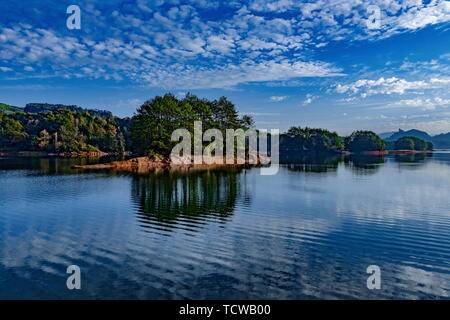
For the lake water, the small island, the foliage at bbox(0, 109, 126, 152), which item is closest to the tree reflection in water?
the lake water

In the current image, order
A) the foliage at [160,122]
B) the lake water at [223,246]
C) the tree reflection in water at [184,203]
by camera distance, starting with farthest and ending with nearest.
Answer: the foliage at [160,122], the tree reflection in water at [184,203], the lake water at [223,246]

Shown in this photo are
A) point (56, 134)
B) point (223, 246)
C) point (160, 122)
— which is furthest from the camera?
point (56, 134)

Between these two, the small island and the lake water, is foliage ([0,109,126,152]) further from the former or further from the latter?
the lake water

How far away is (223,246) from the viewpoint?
57.0 ft

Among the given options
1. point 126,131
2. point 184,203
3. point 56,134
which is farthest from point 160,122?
point 126,131

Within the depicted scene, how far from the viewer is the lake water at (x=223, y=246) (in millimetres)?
12305

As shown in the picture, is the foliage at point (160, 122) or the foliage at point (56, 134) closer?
the foliage at point (160, 122)

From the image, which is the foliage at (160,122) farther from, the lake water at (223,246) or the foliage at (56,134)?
the foliage at (56,134)

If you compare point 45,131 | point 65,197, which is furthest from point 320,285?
point 45,131

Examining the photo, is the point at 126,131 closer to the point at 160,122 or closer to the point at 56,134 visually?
the point at 56,134

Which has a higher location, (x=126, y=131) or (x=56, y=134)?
(x=126, y=131)

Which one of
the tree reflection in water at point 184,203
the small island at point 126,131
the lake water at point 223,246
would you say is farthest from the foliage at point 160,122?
the lake water at point 223,246
